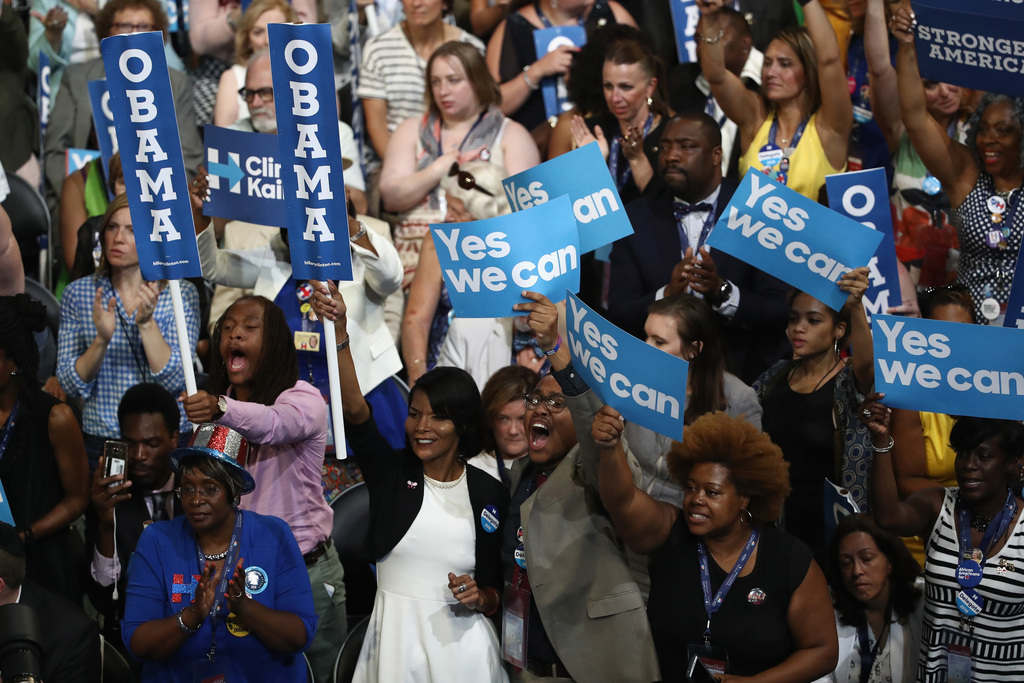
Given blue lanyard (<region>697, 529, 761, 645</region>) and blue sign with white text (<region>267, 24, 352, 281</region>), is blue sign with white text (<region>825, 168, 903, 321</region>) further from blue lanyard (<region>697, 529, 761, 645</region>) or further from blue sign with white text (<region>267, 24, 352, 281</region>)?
blue sign with white text (<region>267, 24, 352, 281</region>)

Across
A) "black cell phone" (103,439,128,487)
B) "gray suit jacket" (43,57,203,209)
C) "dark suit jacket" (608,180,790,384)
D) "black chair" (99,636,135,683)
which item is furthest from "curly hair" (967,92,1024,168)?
"black chair" (99,636,135,683)

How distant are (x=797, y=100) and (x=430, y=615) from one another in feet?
11.7

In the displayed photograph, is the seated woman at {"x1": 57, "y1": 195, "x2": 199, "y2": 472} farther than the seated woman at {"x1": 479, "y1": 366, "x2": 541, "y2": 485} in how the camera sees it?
Yes

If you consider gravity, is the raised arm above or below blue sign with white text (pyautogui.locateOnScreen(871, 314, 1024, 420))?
above

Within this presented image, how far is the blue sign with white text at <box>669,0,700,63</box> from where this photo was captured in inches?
293

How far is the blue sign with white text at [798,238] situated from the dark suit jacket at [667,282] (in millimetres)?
704

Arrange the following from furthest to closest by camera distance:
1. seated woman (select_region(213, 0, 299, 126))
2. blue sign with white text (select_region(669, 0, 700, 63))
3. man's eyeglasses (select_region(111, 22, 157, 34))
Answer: blue sign with white text (select_region(669, 0, 700, 63)) < seated woman (select_region(213, 0, 299, 126)) < man's eyeglasses (select_region(111, 22, 157, 34))

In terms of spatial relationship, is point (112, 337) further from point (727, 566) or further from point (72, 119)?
point (727, 566)

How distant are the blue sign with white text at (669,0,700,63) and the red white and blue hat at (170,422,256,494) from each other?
160 inches

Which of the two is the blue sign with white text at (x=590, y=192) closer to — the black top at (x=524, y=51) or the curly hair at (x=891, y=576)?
the curly hair at (x=891, y=576)

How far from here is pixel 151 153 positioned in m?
4.63

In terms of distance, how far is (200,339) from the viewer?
6.54m

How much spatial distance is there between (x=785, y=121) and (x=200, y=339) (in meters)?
3.24

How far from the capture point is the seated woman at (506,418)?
495cm
